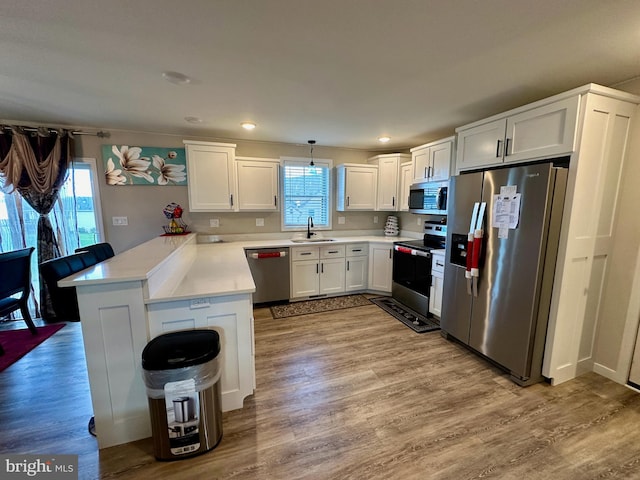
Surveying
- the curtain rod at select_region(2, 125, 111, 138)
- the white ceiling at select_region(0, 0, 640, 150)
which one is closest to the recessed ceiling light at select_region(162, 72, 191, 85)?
the white ceiling at select_region(0, 0, 640, 150)

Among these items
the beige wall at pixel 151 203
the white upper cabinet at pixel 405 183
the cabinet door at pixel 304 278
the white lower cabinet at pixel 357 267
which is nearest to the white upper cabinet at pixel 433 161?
the white upper cabinet at pixel 405 183

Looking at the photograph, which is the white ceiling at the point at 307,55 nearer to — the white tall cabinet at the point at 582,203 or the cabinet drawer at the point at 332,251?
the white tall cabinet at the point at 582,203

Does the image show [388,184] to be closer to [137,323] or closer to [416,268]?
[416,268]

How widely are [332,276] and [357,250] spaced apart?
571 mm

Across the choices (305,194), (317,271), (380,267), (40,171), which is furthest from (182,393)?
(40,171)

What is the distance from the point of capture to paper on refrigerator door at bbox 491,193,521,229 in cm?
207

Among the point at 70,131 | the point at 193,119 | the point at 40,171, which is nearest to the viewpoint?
the point at 193,119

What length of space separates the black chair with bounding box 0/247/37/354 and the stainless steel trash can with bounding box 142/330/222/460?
2.39 m

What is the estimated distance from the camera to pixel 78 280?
1.40 meters

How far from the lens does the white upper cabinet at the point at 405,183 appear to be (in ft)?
13.4

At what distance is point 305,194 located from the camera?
171 inches

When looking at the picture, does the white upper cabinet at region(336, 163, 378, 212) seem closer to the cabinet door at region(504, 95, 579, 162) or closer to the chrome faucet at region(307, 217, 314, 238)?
the chrome faucet at region(307, 217, 314, 238)

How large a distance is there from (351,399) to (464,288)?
4.95 feet

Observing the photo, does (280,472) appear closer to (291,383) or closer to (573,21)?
(291,383)
